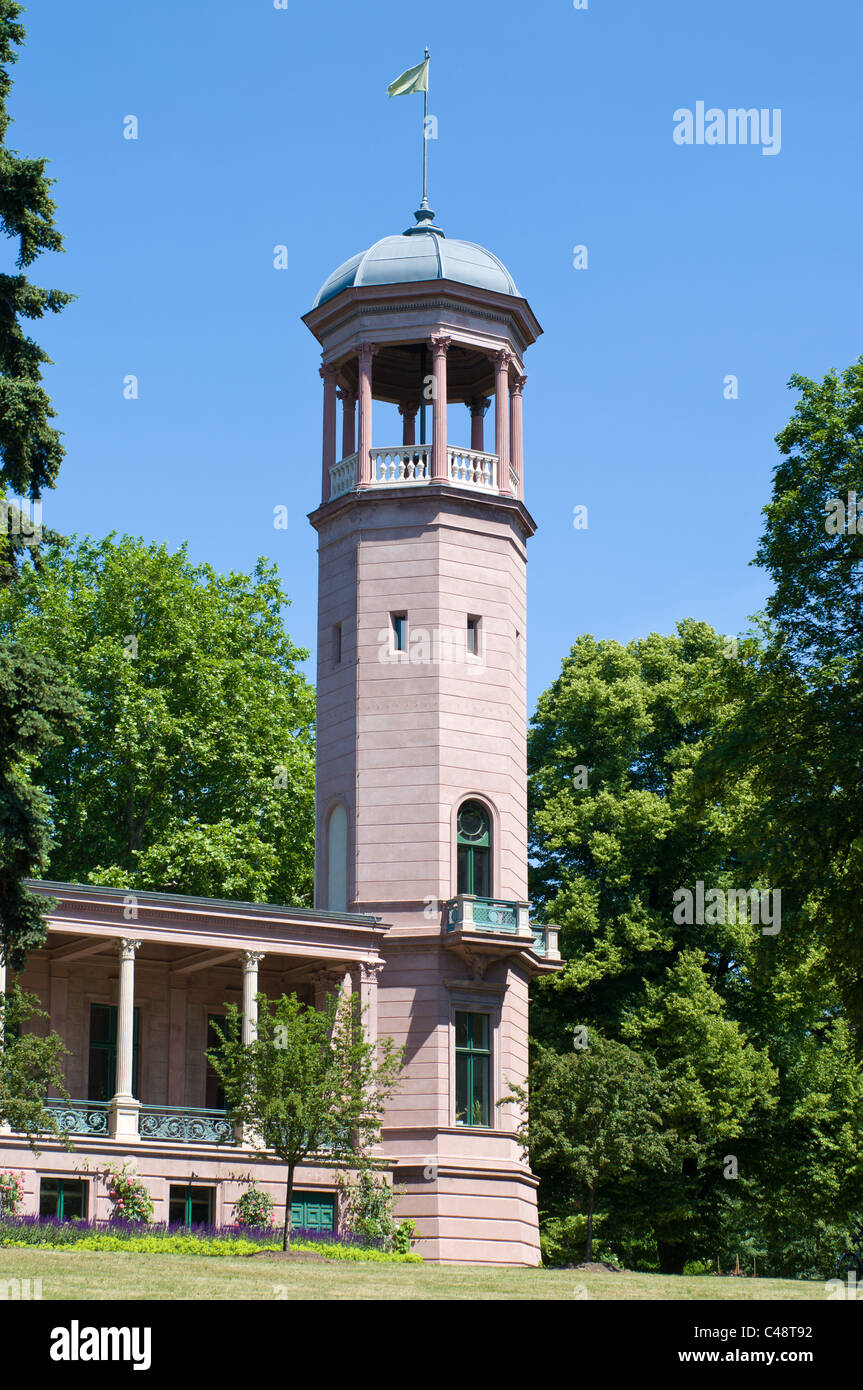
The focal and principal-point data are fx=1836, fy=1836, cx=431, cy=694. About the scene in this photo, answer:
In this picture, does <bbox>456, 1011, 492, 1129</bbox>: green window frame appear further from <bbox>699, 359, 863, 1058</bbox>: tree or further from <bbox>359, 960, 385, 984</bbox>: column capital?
<bbox>699, 359, 863, 1058</bbox>: tree

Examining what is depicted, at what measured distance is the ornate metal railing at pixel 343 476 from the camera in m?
42.6

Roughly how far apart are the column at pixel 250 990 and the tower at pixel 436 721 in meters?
2.79

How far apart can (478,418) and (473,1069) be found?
650 inches

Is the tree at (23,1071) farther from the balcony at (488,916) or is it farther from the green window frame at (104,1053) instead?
the balcony at (488,916)

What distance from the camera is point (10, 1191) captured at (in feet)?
108

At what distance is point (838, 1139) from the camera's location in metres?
44.9

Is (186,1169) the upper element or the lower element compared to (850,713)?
lower

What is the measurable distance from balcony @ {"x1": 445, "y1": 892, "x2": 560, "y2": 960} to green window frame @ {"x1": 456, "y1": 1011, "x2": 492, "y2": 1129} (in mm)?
1883

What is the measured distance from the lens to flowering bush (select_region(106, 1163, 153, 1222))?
112 feet

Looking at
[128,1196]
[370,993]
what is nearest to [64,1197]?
[128,1196]

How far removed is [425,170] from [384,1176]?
25.1 meters
